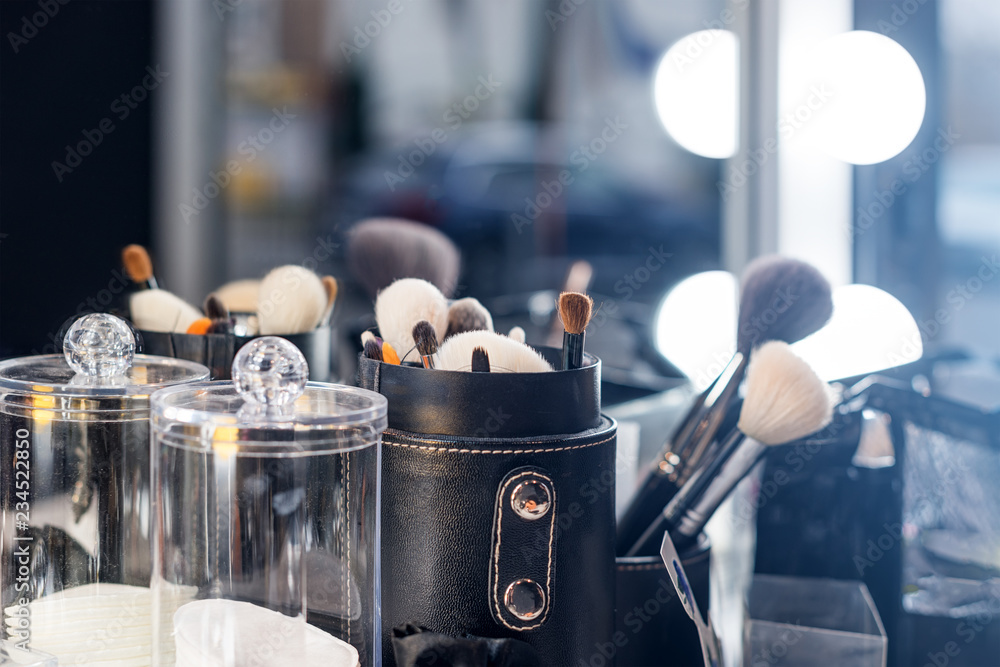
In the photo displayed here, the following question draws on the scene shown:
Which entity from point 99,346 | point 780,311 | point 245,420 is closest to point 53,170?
point 99,346

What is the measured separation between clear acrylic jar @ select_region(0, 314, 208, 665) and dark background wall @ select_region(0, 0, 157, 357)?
0.20 meters

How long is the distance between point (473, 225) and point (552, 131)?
Answer: 0.26 metres

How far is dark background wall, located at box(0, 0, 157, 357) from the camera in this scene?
62 cm

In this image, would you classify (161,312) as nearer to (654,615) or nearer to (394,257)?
(394,257)

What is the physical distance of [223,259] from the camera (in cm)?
150

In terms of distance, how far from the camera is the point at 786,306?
55 centimetres

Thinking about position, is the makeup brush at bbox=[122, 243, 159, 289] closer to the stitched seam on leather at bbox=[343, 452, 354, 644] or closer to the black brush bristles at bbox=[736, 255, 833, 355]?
the stitched seam on leather at bbox=[343, 452, 354, 644]

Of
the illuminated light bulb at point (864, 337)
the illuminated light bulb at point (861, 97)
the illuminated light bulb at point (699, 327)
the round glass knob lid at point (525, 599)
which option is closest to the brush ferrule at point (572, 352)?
the round glass knob lid at point (525, 599)

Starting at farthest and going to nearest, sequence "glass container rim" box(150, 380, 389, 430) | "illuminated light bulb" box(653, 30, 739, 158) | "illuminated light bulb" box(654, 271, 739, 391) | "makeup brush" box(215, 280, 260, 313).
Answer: "illuminated light bulb" box(653, 30, 739, 158) → "illuminated light bulb" box(654, 271, 739, 391) → "makeup brush" box(215, 280, 260, 313) → "glass container rim" box(150, 380, 389, 430)

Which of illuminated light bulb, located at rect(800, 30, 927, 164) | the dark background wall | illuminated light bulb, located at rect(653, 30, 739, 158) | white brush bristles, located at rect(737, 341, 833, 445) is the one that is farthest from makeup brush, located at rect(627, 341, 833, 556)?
illuminated light bulb, located at rect(653, 30, 739, 158)

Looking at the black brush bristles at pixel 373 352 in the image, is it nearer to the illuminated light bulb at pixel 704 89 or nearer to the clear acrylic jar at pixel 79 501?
the clear acrylic jar at pixel 79 501

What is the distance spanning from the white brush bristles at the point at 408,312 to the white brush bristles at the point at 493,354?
32mm

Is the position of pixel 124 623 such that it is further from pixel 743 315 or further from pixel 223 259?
pixel 223 259

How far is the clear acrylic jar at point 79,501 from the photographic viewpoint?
41 cm
